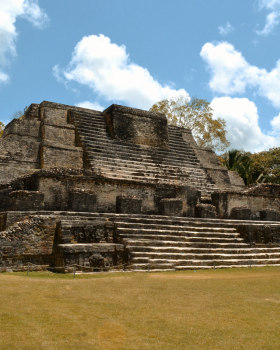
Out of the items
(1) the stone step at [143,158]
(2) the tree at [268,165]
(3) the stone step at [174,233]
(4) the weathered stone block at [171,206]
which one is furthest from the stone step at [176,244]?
(2) the tree at [268,165]

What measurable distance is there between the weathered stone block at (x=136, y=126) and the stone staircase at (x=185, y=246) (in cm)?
552

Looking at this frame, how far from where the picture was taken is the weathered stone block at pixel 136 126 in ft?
48.3

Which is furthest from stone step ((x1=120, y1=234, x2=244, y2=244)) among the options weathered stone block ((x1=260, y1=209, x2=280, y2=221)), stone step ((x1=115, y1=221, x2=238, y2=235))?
weathered stone block ((x1=260, y1=209, x2=280, y2=221))

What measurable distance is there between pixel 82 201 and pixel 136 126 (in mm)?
6056

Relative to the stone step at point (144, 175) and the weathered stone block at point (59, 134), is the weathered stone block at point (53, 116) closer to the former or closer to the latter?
the weathered stone block at point (59, 134)

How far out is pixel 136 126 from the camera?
1518cm

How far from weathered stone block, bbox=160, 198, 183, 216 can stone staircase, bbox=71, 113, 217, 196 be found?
65.7 inches

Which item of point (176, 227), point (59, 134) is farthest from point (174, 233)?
point (59, 134)

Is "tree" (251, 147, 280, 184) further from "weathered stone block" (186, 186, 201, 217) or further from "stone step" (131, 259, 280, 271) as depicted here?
"stone step" (131, 259, 280, 271)

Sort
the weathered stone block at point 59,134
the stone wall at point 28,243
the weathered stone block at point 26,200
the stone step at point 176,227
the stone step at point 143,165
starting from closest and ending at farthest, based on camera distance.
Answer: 1. the stone wall at point 28,243
2. the stone step at point 176,227
3. the weathered stone block at point 26,200
4. the stone step at point 143,165
5. the weathered stone block at point 59,134

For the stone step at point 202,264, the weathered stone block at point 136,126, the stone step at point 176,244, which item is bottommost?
the stone step at point 202,264

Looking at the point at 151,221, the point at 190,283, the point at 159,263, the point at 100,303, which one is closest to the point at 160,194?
the point at 151,221

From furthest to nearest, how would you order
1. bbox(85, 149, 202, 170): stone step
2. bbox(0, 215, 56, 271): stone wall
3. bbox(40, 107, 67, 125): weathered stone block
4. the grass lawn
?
bbox(40, 107, 67, 125): weathered stone block < bbox(85, 149, 202, 170): stone step < bbox(0, 215, 56, 271): stone wall < the grass lawn

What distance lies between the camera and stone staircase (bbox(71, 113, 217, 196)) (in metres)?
12.9
